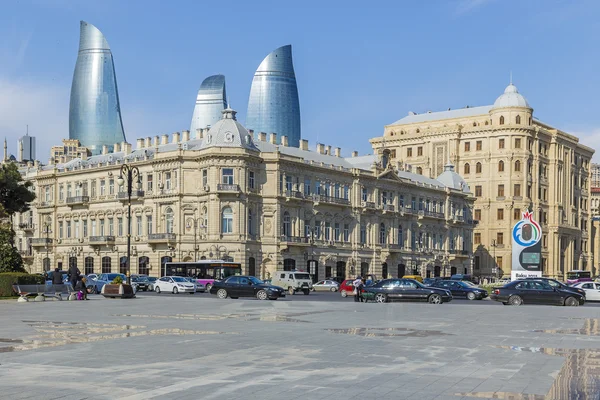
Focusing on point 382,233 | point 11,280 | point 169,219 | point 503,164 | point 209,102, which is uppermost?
point 209,102

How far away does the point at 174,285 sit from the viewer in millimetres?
63656

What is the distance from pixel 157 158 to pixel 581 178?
297ft

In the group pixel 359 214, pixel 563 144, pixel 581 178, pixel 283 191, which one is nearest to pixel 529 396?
pixel 283 191

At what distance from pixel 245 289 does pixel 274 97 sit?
129701 mm

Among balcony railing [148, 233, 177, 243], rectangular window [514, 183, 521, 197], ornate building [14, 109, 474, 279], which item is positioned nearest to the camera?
ornate building [14, 109, 474, 279]

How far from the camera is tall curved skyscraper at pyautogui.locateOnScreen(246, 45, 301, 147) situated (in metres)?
177

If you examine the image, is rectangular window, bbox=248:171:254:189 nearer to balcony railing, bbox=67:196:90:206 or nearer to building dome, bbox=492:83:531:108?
balcony railing, bbox=67:196:90:206

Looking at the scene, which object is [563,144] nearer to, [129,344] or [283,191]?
[283,191]

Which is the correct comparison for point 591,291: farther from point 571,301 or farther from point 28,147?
point 28,147

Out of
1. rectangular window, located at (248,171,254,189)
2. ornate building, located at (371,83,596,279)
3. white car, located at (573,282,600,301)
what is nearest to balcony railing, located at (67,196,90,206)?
rectangular window, located at (248,171,254,189)

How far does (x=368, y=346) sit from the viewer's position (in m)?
20.2

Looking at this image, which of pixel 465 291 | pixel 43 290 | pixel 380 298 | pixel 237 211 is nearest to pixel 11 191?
pixel 43 290

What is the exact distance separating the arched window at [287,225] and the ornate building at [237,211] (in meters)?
0.11

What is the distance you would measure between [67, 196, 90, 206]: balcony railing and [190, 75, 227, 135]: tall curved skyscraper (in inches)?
3595
